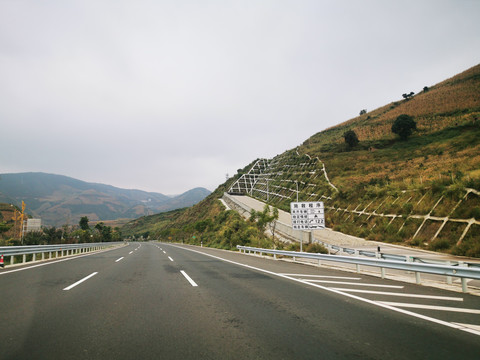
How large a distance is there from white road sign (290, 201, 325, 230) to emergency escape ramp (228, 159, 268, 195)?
70.3 meters

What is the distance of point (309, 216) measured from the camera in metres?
19.3

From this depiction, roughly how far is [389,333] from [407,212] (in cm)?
2680

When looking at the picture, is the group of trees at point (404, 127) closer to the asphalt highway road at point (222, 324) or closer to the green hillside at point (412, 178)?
the green hillside at point (412, 178)

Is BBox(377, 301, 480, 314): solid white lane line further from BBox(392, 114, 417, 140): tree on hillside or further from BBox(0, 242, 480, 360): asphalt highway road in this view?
BBox(392, 114, 417, 140): tree on hillside

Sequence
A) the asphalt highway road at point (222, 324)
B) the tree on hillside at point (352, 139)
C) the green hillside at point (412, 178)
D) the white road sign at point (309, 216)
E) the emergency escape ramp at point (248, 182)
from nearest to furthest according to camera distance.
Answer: the asphalt highway road at point (222, 324) < the white road sign at point (309, 216) < the green hillside at point (412, 178) < the tree on hillside at point (352, 139) < the emergency escape ramp at point (248, 182)

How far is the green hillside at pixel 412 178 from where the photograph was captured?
21.4m

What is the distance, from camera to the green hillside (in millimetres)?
21422

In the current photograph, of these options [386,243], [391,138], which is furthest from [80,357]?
[391,138]

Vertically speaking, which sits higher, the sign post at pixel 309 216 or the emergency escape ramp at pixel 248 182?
the emergency escape ramp at pixel 248 182

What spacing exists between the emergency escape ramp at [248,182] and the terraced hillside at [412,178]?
9.74 meters

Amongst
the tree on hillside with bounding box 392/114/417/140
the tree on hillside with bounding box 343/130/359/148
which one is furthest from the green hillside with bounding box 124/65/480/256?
the tree on hillside with bounding box 392/114/417/140

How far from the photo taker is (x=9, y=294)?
20.9 ft

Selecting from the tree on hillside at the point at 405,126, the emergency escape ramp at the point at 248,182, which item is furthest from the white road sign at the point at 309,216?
the emergency escape ramp at the point at 248,182

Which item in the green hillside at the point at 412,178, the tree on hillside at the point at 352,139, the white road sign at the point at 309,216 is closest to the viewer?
the white road sign at the point at 309,216
